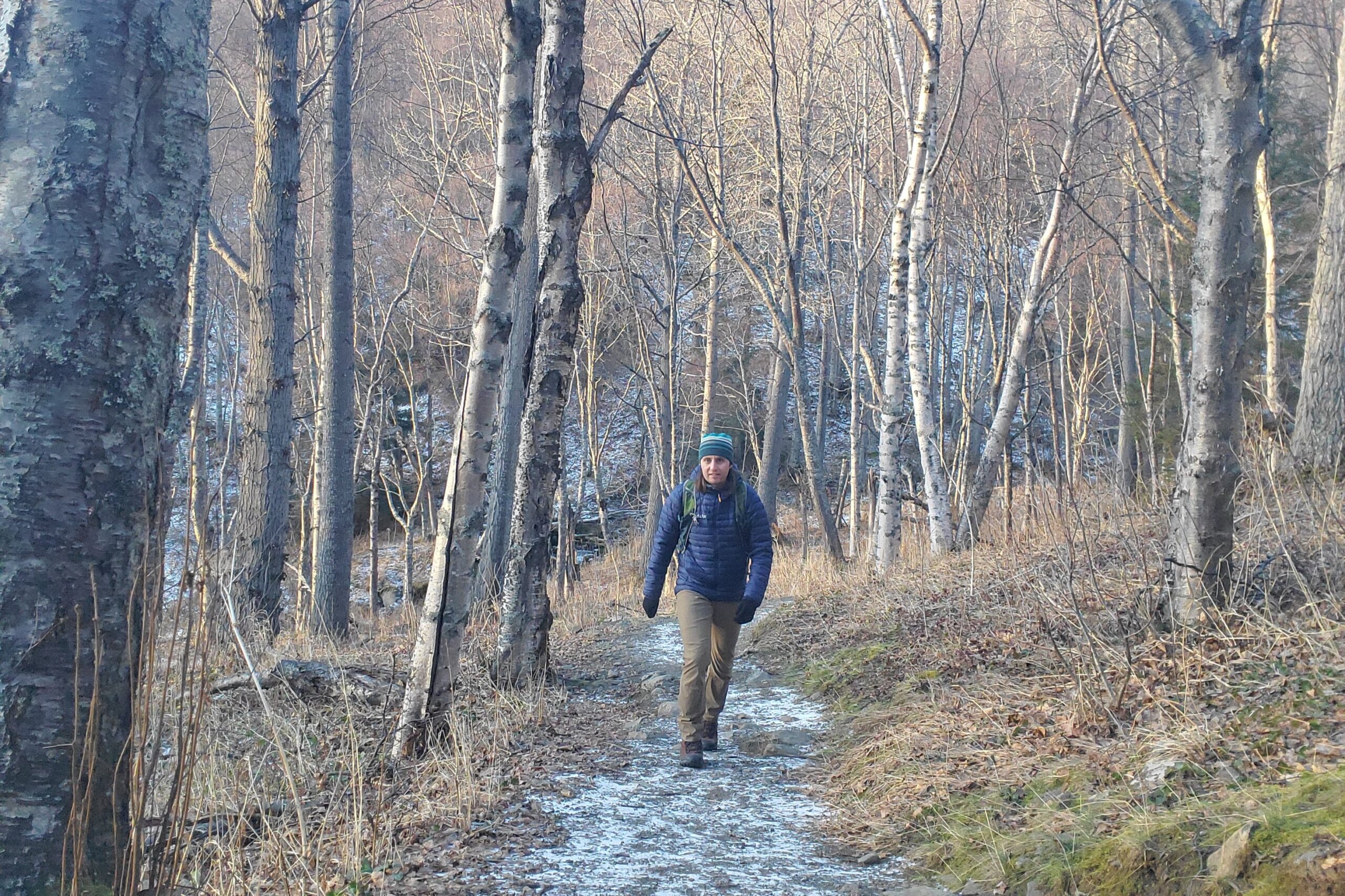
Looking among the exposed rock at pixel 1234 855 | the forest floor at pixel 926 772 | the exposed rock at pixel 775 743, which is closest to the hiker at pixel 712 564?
the exposed rock at pixel 775 743

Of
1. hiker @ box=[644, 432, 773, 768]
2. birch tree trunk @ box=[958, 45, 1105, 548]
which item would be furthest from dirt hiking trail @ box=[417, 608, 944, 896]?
birch tree trunk @ box=[958, 45, 1105, 548]

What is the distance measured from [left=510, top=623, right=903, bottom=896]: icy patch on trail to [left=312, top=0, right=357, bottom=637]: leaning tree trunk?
6851 millimetres

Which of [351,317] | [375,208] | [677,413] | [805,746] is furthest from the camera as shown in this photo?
[677,413]

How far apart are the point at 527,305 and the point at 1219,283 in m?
9.17

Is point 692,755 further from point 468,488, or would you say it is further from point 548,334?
point 548,334

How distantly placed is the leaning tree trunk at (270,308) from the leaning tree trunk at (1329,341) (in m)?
10.0

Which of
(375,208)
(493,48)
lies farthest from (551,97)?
(375,208)

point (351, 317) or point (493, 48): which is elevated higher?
point (493, 48)

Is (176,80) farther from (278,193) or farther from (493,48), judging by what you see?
(493,48)

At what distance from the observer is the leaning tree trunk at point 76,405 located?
7.25 ft

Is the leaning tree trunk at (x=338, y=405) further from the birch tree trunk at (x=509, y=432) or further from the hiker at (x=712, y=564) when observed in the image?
the hiker at (x=712, y=564)

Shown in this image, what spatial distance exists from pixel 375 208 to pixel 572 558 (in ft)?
32.9

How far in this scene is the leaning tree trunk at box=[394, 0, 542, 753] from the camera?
5359 millimetres

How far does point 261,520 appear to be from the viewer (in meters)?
10.2
